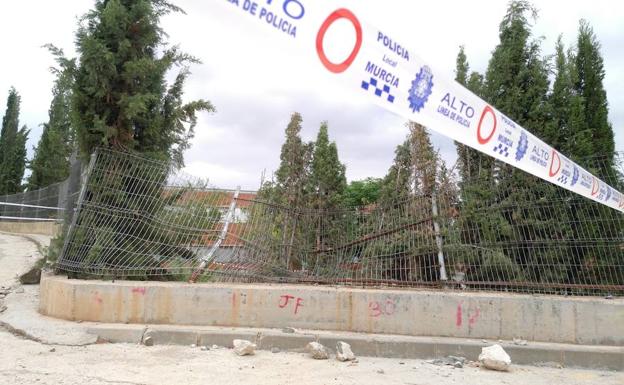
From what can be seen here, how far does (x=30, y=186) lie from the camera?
28.3 meters

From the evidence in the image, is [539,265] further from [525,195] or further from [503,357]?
[503,357]

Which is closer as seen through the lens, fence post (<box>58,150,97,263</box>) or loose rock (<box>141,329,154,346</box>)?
loose rock (<box>141,329,154,346</box>)

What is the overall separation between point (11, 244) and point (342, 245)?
10.8 m

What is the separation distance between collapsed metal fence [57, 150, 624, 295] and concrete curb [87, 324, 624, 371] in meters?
0.90

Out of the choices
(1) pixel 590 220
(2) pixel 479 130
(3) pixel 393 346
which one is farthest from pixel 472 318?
(2) pixel 479 130

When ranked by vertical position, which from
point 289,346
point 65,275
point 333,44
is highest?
point 333,44

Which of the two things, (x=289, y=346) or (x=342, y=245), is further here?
(x=342, y=245)

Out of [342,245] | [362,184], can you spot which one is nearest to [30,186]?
[362,184]

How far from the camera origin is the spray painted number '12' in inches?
126

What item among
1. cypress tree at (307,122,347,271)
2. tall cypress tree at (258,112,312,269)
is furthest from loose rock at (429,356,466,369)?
cypress tree at (307,122,347,271)

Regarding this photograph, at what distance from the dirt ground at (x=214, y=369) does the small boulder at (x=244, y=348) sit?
0.08 metres

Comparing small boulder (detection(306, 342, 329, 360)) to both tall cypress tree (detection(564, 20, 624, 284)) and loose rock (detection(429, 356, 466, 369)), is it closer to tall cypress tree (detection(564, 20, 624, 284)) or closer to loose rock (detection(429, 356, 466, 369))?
loose rock (detection(429, 356, 466, 369))

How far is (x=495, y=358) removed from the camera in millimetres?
5176

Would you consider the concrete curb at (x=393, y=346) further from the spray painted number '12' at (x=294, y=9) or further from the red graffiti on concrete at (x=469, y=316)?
the spray painted number '12' at (x=294, y=9)
